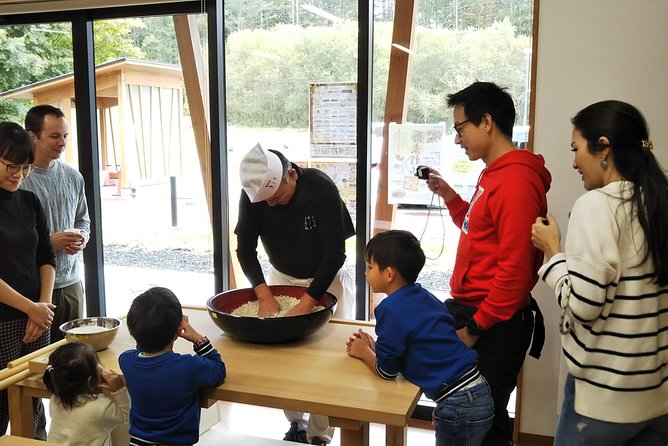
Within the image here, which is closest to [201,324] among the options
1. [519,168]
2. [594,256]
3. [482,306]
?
[482,306]

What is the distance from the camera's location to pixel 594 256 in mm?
1432

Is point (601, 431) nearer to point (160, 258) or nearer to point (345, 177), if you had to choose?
point (345, 177)

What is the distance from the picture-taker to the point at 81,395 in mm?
1732

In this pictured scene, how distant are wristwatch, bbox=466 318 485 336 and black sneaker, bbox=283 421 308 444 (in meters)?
1.31

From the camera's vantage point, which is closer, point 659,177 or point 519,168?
point 659,177

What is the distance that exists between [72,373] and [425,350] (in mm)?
1008

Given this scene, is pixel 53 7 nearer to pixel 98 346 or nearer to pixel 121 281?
pixel 121 281

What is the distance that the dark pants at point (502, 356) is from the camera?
1849 mm

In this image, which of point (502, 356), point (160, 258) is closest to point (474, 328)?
point (502, 356)

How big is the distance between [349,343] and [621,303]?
79 centimetres

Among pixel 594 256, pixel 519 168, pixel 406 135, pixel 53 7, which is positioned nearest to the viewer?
pixel 594 256

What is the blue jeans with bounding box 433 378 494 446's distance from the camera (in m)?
1.63

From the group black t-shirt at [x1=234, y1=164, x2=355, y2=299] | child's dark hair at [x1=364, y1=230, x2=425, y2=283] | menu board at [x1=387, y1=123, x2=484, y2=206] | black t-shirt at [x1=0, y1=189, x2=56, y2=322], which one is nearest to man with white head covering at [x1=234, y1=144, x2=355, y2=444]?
black t-shirt at [x1=234, y1=164, x2=355, y2=299]

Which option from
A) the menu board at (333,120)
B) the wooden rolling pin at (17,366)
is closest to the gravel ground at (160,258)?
the menu board at (333,120)
